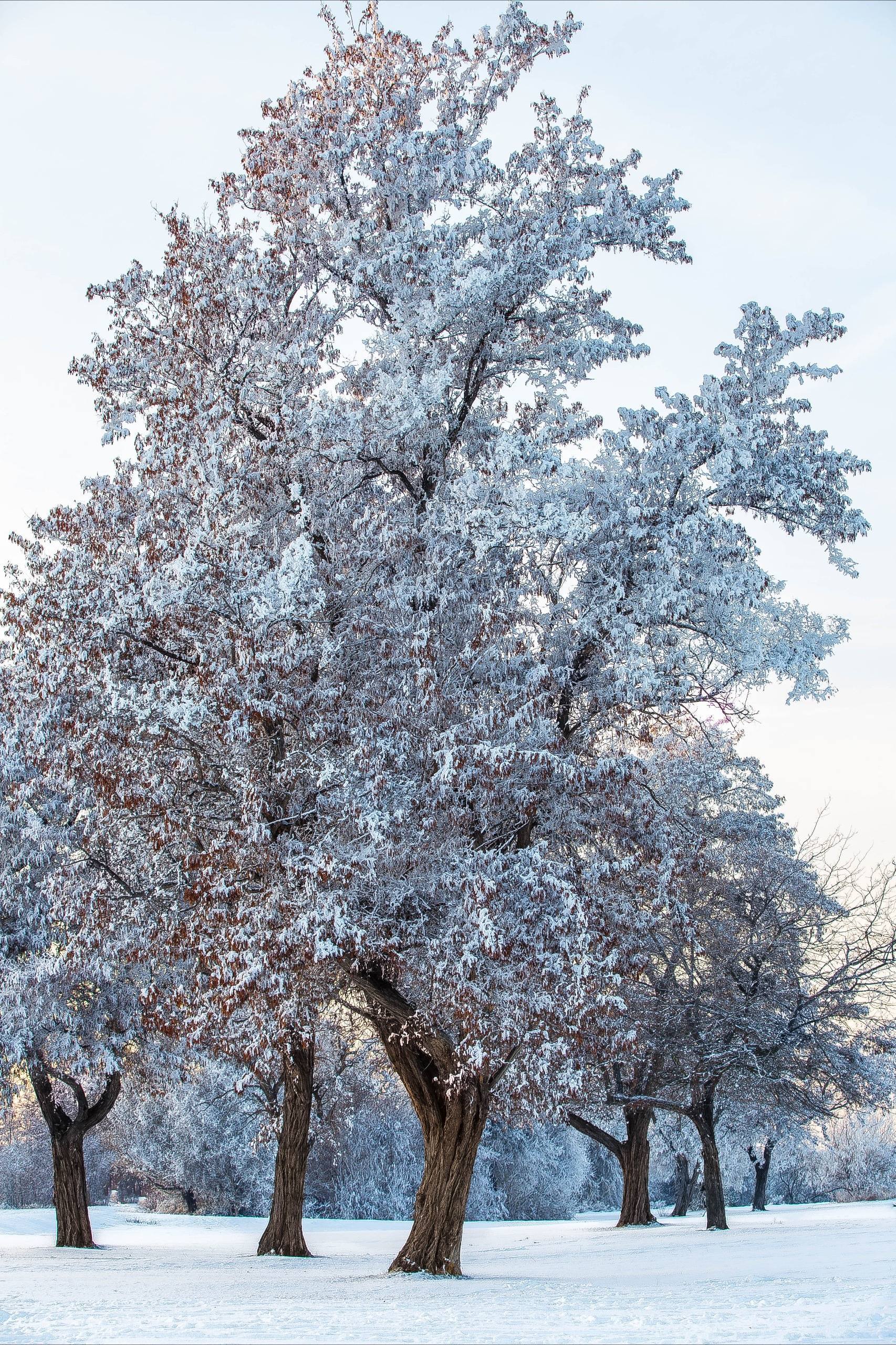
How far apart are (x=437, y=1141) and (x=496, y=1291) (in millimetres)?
2139

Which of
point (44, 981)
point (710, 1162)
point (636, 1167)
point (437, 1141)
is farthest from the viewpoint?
point (636, 1167)

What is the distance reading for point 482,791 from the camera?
1109cm

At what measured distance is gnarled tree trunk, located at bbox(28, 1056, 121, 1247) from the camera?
19.7 metres

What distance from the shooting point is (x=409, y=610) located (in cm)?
1169

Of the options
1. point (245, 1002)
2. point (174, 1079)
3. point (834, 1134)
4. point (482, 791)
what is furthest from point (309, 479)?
point (834, 1134)

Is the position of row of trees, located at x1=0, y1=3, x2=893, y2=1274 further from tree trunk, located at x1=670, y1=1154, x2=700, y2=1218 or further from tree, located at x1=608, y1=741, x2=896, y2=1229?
tree trunk, located at x1=670, y1=1154, x2=700, y2=1218

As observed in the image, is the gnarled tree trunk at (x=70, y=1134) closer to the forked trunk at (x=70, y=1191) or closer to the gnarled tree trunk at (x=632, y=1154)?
the forked trunk at (x=70, y=1191)

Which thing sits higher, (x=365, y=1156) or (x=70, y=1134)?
(x=70, y=1134)

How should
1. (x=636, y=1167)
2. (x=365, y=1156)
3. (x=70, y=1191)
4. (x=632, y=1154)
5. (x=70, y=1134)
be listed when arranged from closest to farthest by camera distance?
1. (x=70, y=1134)
2. (x=70, y=1191)
3. (x=632, y=1154)
4. (x=636, y=1167)
5. (x=365, y=1156)

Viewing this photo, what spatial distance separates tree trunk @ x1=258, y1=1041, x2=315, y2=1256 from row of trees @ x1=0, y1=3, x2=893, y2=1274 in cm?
377

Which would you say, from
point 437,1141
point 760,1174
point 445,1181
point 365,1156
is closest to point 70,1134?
point 437,1141

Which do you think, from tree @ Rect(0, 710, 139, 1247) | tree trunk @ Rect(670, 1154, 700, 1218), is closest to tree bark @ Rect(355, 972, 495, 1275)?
tree @ Rect(0, 710, 139, 1247)

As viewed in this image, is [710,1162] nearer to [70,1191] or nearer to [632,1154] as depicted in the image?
[632,1154]

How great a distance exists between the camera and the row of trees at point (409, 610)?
34.7 ft
